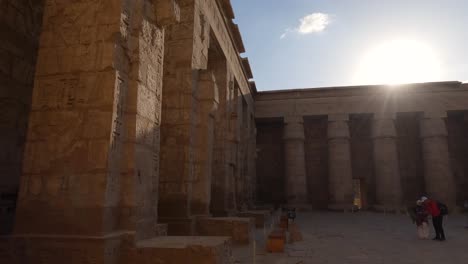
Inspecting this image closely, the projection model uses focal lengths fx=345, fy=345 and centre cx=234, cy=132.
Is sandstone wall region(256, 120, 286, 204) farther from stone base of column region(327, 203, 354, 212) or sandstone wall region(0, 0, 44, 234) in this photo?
sandstone wall region(0, 0, 44, 234)

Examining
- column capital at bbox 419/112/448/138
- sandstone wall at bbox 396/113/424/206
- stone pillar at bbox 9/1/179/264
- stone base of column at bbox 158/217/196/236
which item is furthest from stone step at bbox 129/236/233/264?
sandstone wall at bbox 396/113/424/206

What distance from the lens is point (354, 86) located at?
18.5 m

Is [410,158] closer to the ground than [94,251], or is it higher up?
higher up

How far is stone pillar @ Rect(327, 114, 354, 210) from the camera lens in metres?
17.7

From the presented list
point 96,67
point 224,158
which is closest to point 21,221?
point 96,67

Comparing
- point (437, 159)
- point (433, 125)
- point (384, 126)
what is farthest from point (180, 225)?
point (433, 125)

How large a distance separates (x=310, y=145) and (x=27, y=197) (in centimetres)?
1828

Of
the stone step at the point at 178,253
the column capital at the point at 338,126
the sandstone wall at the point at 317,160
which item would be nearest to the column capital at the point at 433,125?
the column capital at the point at 338,126

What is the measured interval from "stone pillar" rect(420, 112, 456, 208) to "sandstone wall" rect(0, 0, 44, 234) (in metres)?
17.9

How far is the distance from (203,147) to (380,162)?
525 inches

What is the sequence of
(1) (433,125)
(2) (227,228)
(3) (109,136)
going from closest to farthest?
(3) (109,136) < (2) (227,228) < (1) (433,125)

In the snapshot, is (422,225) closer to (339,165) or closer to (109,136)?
(109,136)

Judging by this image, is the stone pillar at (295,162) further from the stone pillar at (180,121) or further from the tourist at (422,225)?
the stone pillar at (180,121)

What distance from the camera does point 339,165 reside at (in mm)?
18172
